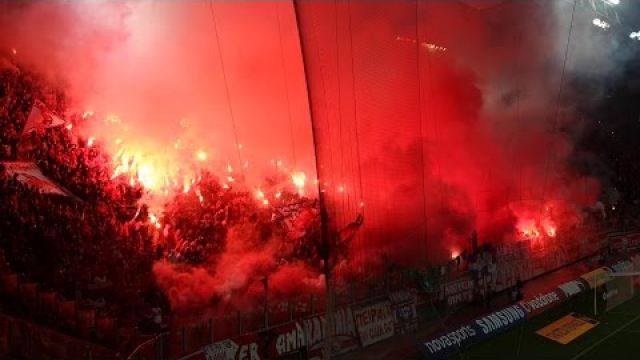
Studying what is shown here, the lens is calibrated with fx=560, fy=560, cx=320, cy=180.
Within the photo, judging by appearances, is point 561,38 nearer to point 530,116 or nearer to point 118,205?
point 530,116

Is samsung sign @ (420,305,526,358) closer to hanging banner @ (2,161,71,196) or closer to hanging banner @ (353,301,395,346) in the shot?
hanging banner @ (353,301,395,346)

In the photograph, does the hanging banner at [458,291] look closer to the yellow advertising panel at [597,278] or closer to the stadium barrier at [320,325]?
the stadium barrier at [320,325]

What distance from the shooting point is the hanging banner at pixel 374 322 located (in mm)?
9023

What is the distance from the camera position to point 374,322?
30.5ft

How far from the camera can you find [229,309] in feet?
36.9

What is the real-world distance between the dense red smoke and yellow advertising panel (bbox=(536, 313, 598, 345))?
398 centimetres

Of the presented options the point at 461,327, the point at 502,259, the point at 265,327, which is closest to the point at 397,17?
the point at 502,259

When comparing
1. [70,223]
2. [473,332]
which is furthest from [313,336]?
[70,223]

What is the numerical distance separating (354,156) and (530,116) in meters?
9.60

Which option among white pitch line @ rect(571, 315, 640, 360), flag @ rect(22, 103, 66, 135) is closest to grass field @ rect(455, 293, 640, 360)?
white pitch line @ rect(571, 315, 640, 360)

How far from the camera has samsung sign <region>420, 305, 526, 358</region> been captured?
872 cm

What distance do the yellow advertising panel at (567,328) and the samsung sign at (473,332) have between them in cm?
56

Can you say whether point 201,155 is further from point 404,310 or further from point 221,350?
point 221,350

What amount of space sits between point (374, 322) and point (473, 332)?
1.82m
